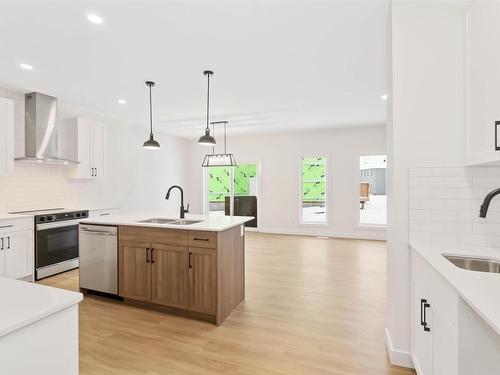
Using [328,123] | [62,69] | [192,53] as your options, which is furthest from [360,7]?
[328,123]

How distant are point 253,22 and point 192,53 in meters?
0.86

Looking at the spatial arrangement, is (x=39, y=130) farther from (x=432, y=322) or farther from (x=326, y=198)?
(x=326, y=198)

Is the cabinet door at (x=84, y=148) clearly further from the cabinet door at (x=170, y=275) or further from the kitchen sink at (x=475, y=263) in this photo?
the kitchen sink at (x=475, y=263)

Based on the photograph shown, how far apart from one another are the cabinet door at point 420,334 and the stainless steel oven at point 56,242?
4659 millimetres

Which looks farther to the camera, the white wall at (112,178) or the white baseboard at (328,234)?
the white baseboard at (328,234)

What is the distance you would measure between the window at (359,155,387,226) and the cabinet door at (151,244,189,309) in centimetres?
529

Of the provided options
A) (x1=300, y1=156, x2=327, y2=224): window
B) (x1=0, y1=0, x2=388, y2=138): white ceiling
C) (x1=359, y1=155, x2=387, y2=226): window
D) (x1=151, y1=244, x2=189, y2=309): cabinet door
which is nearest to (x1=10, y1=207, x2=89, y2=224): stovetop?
(x1=0, y1=0, x2=388, y2=138): white ceiling

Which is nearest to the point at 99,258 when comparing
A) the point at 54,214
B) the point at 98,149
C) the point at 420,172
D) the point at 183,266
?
the point at 183,266

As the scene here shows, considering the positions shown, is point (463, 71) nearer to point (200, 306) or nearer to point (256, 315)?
point (256, 315)

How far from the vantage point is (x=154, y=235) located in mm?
2930

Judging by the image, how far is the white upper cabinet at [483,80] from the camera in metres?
1.52

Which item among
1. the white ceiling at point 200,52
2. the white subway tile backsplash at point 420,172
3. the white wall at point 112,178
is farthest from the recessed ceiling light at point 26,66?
A: the white subway tile backsplash at point 420,172

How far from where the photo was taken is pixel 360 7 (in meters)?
2.22

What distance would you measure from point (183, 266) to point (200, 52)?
91.2 inches
